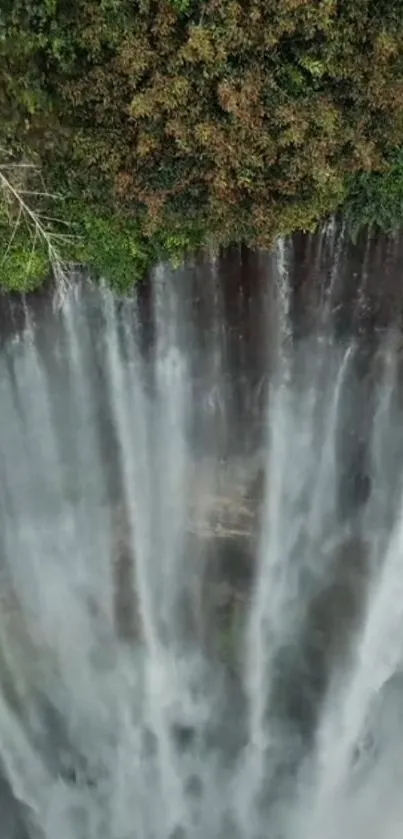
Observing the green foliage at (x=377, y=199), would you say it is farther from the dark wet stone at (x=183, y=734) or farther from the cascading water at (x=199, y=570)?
the dark wet stone at (x=183, y=734)

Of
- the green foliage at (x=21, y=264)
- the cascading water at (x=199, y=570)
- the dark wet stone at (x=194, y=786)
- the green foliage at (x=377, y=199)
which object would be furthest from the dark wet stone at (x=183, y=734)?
the green foliage at (x=377, y=199)

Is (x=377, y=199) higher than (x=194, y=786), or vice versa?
(x=377, y=199)

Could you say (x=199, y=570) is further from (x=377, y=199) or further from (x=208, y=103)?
(x=208, y=103)

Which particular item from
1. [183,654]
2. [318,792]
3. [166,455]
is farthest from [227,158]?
[318,792]

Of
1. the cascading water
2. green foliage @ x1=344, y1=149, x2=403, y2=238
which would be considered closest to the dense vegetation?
green foliage @ x1=344, y1=149, x2=403, y2=238

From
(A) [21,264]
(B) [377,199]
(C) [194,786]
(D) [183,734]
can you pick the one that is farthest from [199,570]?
(B) [377,199]

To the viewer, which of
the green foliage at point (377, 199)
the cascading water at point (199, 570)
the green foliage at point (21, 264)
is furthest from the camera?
the cascading water at point (199, 570)

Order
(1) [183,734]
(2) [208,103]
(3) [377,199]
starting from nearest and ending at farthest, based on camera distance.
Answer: (2) [208,103], (3) [377,199], (1) [183,734]
